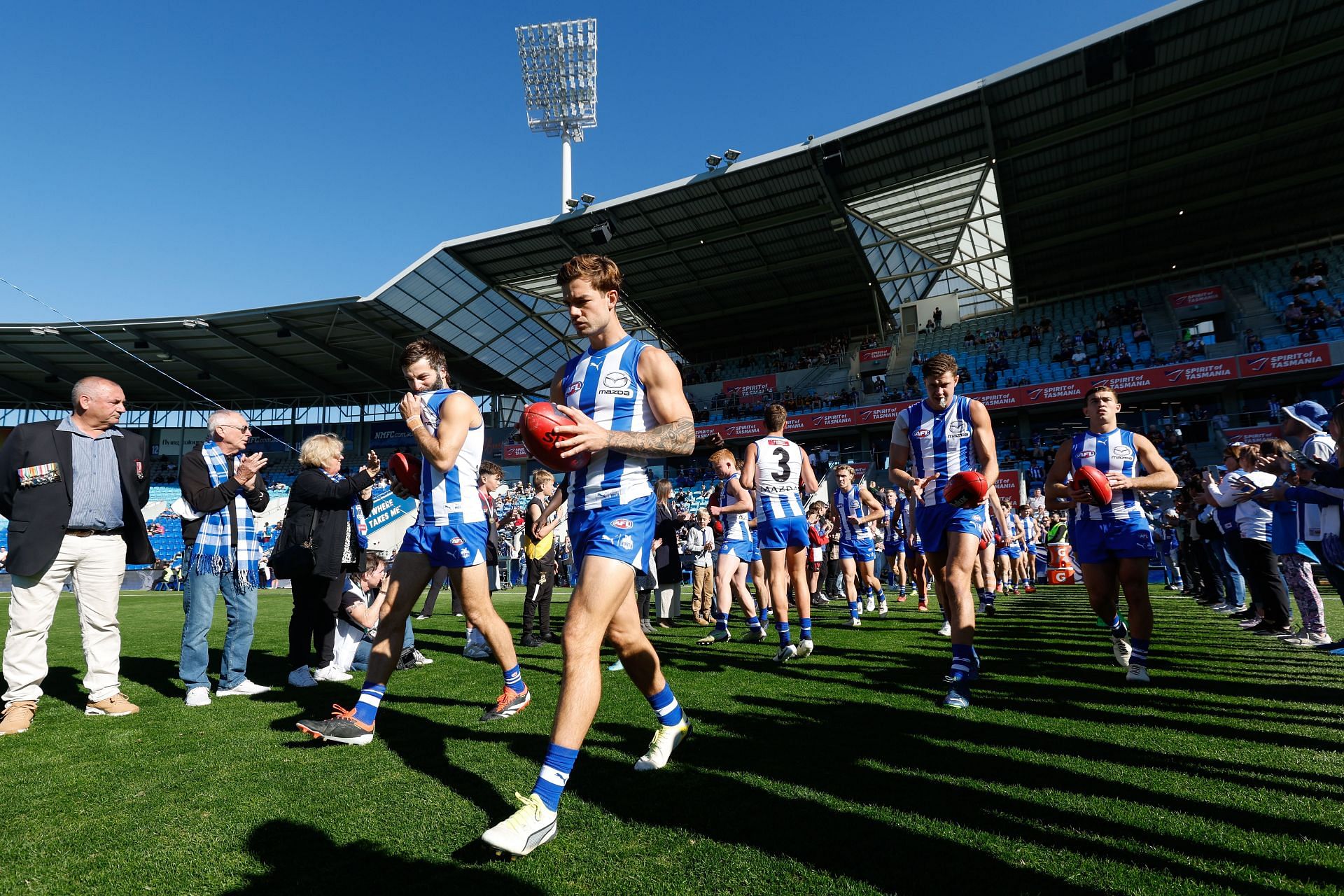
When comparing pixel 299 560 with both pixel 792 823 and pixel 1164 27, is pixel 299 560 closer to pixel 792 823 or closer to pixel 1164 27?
pixel 792 823

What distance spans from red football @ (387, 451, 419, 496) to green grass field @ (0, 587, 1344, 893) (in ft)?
4.67

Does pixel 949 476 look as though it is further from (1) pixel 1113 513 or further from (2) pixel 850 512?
(2) pixel 850 512

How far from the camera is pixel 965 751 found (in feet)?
11.1

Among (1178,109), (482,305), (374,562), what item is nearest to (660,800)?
(374,562)

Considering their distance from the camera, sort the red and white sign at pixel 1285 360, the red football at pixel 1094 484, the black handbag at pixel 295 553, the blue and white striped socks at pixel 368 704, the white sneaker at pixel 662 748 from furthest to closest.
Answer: the red and white sign at pixel 1285 360
the black handbag at pixel 295 553
the red football at pixel 1094 484
the blue and white striped socks at pixel 368 704
the white sneaker at pixel 662 748

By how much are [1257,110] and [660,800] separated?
106ft

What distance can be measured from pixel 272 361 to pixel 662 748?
45.4m

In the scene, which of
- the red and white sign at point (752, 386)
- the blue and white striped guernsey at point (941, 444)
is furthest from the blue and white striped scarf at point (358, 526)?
the red and white sign at point (752, 386)

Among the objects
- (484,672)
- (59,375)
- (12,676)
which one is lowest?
(484,672)

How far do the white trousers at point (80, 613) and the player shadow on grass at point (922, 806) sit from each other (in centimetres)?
375

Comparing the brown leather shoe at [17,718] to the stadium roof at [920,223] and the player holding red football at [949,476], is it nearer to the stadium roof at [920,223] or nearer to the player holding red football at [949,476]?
the player holding red football at [949,476]

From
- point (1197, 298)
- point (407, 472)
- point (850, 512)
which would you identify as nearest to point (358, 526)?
point (407, 472)

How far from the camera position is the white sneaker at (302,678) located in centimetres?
563

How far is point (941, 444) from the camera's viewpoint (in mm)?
5141
